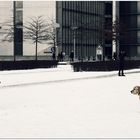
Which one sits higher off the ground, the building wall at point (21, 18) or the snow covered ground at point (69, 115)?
the building wall at point (21, 18)

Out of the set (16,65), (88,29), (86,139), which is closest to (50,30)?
(88,29)

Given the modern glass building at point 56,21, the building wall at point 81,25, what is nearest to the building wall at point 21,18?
the modern glass building at point 56,21

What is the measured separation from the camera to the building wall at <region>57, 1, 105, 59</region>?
231 ft

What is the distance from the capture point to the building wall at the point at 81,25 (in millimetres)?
70500

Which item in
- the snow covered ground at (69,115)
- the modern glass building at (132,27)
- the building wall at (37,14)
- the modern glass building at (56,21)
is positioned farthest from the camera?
the modern glass building at (132,27)

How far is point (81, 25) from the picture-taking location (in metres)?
71.9

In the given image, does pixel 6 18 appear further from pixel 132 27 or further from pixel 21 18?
pixel 132 27

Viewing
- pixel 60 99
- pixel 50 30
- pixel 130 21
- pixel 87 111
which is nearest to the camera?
pixel 87 111

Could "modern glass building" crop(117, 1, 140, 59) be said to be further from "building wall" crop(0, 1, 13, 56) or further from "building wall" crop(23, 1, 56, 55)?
"building wall" crop(0, 1, 13, 56)

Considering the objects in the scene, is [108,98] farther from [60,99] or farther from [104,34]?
[104,34]

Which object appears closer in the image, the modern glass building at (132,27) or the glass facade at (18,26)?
the glass facade at (18,26)

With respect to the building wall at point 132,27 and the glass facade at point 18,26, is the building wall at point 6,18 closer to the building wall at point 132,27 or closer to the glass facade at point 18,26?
the glass facade at point 18,26

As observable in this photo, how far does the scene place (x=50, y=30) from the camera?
206 feet

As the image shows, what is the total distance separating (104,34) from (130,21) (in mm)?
16620
